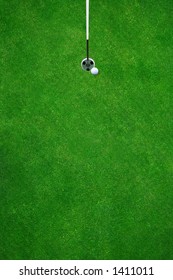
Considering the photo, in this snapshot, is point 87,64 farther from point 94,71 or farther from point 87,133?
point 87,133

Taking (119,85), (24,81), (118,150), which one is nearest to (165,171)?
(118,150)

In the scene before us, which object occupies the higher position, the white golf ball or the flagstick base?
the flagstick base

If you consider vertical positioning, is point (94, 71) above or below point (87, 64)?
below

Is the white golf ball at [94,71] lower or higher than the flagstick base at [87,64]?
lower

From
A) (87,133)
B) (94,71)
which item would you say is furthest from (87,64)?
(87,133)
